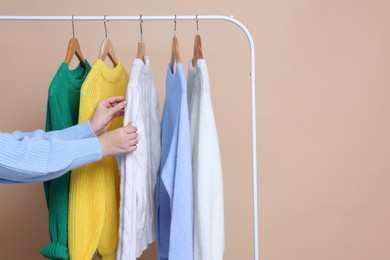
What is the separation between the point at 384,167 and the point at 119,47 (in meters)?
1.46

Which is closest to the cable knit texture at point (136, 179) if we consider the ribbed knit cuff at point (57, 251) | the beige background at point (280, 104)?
the ribbed knit cuff at point (57, 251)

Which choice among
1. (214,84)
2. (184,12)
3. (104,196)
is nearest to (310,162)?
(214,84)

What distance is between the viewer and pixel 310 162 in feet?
8.21

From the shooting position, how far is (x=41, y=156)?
1.34 m

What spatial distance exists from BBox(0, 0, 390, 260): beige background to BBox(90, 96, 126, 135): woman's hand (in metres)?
0.89

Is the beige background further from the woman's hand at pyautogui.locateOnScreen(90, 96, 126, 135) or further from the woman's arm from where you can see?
the woman's arm

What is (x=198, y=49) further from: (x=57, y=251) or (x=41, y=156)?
(x=57, y=251)

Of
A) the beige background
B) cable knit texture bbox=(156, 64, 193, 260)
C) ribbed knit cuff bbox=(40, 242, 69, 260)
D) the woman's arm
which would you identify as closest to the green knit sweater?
ribbed knit cuff bbox=(40, 242, 69, 260)

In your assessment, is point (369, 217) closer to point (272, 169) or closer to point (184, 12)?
point (272, 169)

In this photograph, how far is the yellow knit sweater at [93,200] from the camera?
145 cm

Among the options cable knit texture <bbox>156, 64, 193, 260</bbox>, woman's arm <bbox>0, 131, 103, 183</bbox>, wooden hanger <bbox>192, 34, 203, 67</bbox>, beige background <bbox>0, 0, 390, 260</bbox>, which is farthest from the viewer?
beige background <bbox>0, 0, 390, 260</bbox>

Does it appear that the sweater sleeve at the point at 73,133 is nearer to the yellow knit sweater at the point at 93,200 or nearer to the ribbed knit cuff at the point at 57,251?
the yellow knit sweater at the point at 93,200

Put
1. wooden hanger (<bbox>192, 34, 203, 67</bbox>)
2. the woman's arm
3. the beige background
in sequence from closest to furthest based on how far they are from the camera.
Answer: the woman's arm, wooden hanger (<bbox>192, 34, 203, 67</bbox>), the beige background

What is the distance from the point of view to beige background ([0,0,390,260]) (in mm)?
2367
